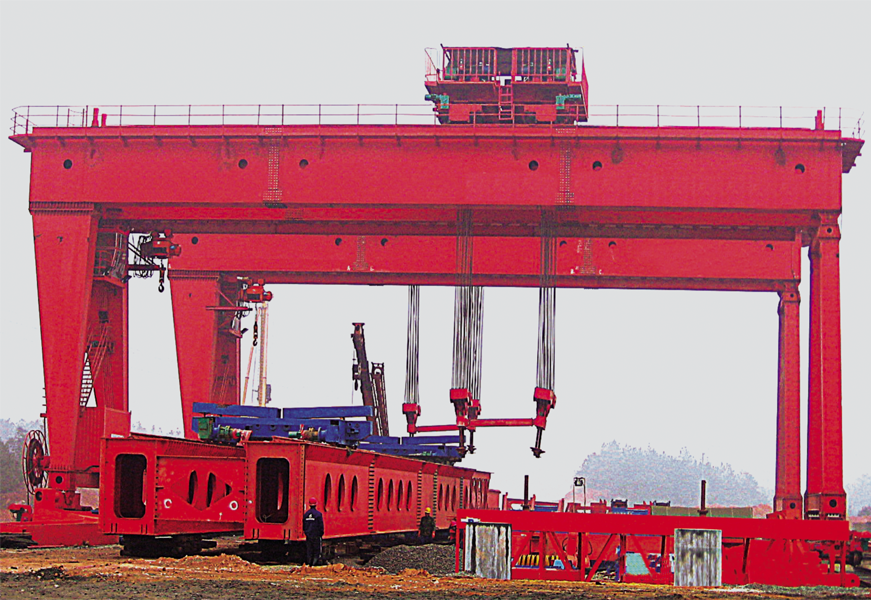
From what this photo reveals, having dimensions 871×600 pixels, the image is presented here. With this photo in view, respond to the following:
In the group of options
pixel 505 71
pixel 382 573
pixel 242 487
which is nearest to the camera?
pixel 382 573

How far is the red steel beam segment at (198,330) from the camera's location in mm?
30172

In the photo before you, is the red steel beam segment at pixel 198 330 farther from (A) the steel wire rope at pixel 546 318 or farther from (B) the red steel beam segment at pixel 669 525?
(B) the red steel beam segment at pixel 669 525

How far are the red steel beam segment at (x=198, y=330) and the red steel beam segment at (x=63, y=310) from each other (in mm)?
6082

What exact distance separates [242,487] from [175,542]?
1.25m

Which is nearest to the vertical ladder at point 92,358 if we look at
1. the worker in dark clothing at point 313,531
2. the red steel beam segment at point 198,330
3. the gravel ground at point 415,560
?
the red steel beam segment at point 198,330

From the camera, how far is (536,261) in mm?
28203

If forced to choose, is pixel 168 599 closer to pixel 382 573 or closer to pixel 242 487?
pixel 382 573

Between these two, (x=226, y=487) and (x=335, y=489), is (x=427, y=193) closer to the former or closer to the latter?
(x=335, y=489)

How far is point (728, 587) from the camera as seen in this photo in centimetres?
1352

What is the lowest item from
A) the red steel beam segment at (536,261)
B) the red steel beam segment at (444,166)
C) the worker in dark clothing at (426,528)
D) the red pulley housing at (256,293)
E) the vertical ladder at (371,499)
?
the worker in dark clothing at (426,528)

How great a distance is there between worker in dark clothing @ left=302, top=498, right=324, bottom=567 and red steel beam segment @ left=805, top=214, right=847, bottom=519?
35.2 feet

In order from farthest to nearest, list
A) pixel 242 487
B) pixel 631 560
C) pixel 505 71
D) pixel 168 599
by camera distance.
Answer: pixel 505 71
pixel 631 560
pixel 242 487
pixel 168 599

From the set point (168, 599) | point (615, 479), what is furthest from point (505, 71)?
point (615, 479)

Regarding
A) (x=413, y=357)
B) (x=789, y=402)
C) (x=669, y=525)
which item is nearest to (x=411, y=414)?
(x=413, y=357)
